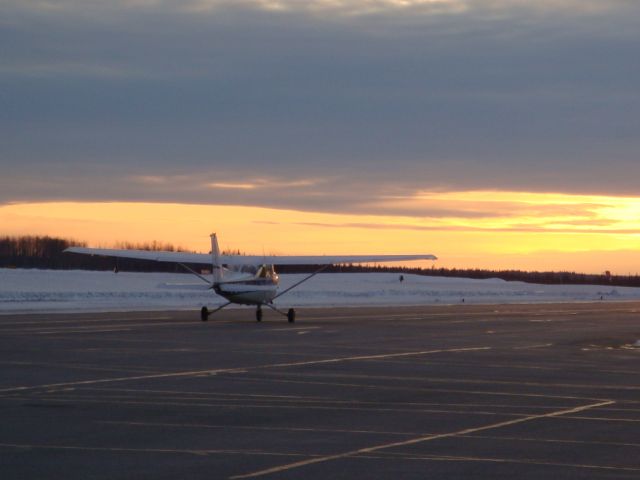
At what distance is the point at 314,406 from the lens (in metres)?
14.6

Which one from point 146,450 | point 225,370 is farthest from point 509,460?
point 225,370

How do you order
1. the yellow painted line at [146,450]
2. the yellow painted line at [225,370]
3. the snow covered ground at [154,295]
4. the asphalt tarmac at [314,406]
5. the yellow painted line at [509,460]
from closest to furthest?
the yellow painted line at [509,460], the asphalt tarmac at [314,406], the yellow painted line at [146,450], the yellow painted line at [225,370], the snow covered ground at [154,295]

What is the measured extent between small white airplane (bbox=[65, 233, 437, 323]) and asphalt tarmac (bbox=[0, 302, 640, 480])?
304 inches

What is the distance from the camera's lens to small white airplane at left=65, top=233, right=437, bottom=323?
37.8m

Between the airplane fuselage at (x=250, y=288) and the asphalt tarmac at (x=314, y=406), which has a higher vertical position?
the airplane fuselage at (x=250, y=288)

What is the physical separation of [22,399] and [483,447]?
6.93 m

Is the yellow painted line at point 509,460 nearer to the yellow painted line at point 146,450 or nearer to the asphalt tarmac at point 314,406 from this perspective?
the asphalt tarmac at point 314,406

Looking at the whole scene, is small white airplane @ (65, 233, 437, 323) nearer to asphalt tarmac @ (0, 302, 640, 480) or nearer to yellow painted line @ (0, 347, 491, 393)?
asphalt tarmac @ (0, 302, 640, 480)

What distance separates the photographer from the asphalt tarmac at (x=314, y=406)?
1023 centimetres

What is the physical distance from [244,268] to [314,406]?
84.5 feet

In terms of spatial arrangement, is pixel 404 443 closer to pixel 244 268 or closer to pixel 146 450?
pixel 146 450

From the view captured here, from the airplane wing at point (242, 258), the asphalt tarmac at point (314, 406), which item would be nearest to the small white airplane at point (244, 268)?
the airplane wing at point (242, 258)

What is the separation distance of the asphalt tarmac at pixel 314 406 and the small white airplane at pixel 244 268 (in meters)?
7.72

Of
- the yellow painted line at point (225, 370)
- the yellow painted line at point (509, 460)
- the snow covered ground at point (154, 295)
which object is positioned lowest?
the yellow painted line at point (509, 460)
